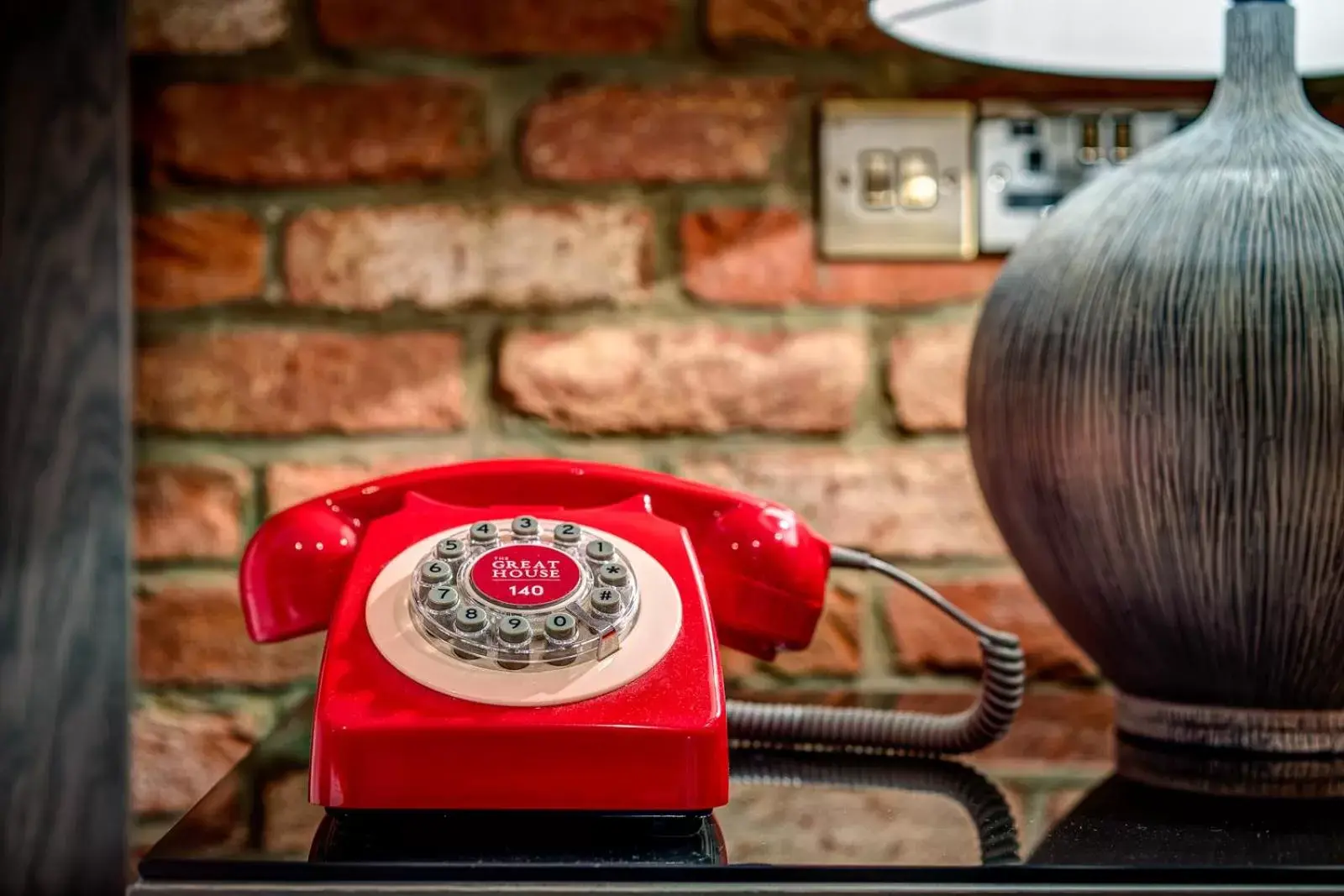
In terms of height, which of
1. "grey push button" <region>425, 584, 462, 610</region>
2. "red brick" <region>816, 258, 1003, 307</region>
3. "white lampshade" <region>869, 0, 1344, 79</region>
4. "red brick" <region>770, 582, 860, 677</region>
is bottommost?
"red brick" <region>770, 582, 860, 677</region>

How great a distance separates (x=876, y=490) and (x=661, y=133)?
30cm

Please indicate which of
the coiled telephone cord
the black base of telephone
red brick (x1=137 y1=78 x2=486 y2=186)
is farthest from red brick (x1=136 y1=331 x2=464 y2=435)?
the black base of telephone

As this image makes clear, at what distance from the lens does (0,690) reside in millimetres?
1015

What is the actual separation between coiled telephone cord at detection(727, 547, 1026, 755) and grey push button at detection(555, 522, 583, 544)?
0.16m

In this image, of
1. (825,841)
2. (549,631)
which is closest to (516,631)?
(549,631)

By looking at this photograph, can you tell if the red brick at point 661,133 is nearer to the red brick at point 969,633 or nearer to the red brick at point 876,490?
the red brick at point 876,490

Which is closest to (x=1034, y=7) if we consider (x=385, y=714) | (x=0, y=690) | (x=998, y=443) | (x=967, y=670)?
(x=998, y=443)

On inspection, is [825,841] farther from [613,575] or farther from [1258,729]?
[1258,729]

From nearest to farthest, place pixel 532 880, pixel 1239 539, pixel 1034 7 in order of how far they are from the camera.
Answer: pixel 532 880 < pixel 1239 539 < pixel 1034 7

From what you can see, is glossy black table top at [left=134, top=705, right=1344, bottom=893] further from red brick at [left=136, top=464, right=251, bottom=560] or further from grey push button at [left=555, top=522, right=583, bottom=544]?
red brick at [left=136, top=464, right=251, bottom=560]

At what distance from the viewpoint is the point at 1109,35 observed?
889 mm

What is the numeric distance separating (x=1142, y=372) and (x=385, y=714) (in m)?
0.36

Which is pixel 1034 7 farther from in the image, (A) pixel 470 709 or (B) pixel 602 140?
(A) pixel 470 709

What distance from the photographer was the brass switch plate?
1045mm
